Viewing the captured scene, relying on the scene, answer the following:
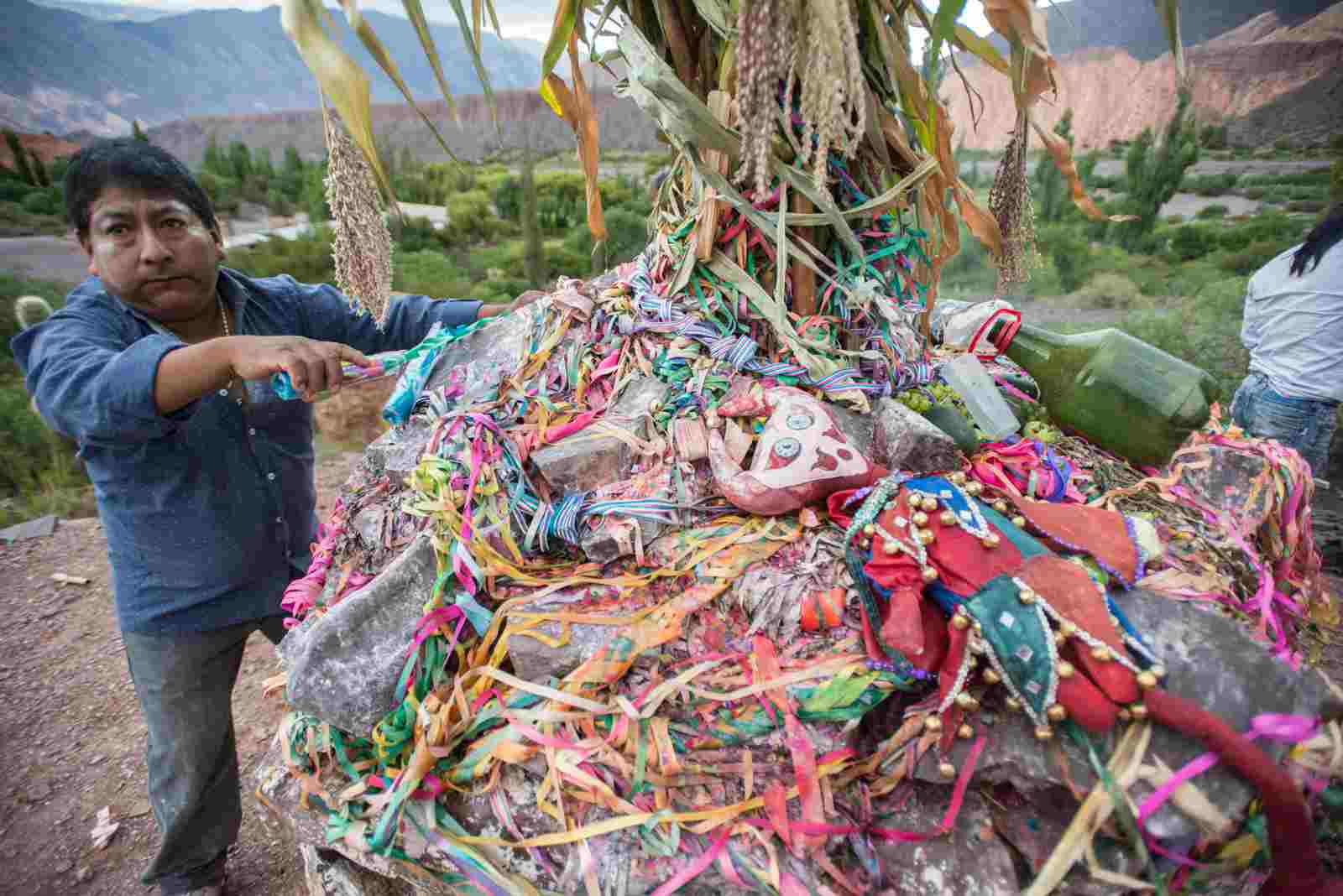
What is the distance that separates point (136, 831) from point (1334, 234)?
17.8 ft

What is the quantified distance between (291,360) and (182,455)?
0.74m

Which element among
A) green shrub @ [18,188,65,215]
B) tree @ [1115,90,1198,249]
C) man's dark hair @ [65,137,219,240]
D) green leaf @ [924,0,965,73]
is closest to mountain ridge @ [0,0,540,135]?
green shrub @ [18,188,65,215]

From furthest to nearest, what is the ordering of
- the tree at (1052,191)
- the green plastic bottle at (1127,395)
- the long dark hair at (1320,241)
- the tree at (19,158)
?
the tree at (1052,191) < the tree at (19,158) < the long dark hair at (1320,241) < the green plastic bottle at (1127,395)

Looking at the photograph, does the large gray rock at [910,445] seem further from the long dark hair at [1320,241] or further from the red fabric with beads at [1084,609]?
the long dark hair at [1320,241]

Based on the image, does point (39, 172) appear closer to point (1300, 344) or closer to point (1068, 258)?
point (1300, 344)

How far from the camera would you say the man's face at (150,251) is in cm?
139

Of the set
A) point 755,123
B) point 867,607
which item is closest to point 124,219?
point 755,123

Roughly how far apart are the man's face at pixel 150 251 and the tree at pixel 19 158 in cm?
882

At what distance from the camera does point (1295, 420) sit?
8.62 ft

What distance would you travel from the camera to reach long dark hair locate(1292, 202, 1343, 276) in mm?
2438

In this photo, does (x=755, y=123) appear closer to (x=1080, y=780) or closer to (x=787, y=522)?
(x=787, y=522)

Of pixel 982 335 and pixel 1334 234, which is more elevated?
pixel 1334 234

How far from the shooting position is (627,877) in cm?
81

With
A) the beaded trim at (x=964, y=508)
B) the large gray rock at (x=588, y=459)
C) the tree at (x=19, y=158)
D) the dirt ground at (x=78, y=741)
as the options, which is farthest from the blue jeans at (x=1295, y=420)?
the tree at (x=19, y=158)
